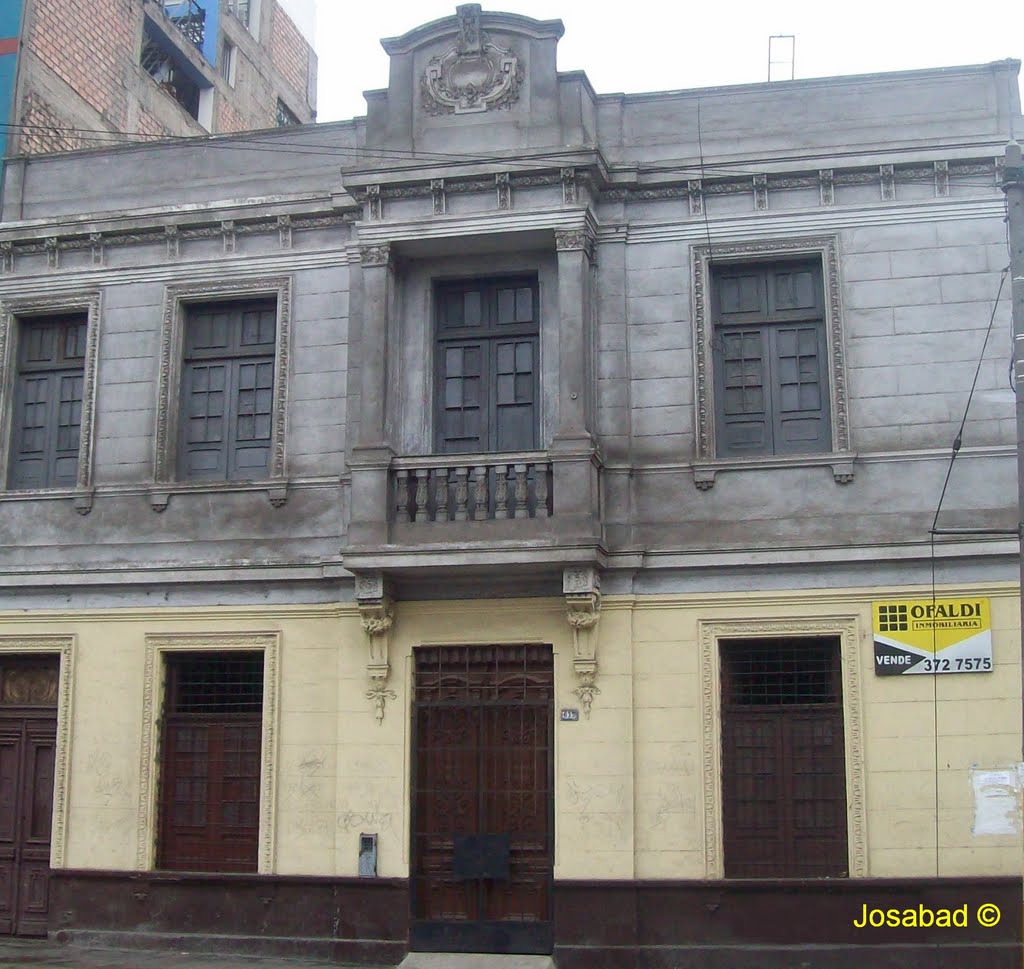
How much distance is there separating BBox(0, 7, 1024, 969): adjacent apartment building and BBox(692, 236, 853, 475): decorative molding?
0.05 m

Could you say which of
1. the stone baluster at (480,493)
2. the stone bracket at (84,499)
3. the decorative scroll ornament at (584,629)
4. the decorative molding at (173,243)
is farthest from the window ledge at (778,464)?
the stone bracket at (84,499)

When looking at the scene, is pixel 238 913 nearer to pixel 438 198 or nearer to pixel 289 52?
pixel 438 198

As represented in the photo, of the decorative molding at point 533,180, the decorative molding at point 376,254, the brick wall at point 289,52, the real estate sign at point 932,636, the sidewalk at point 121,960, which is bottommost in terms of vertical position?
the sidewalk at point 121,960

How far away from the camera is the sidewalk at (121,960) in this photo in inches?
584

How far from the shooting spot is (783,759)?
14812 mm

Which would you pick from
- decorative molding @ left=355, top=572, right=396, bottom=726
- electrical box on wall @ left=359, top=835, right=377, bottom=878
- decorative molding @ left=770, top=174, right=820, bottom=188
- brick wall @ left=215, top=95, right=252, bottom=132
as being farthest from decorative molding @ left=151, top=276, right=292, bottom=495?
brick wall @ left=215, top=95, right=252, bottom=132

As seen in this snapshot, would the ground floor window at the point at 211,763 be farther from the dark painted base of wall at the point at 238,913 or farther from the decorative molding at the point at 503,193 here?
the decorative molding at the point at 503,193

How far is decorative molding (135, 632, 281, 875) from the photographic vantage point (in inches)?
619

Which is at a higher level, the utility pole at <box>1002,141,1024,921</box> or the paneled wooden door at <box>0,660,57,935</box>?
the utility pole at <box>1002,141,1024,921</box>

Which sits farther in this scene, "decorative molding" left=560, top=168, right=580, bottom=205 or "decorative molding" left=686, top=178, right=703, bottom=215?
"decorative molding" left=686, top=178, right=703, bottom=215

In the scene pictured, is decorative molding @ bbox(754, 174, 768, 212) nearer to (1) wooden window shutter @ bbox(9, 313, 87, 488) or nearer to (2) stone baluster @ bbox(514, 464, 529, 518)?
(2) stone baluster @ bbox(514, 464, 529, 518)

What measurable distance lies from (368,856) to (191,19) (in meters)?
20.3

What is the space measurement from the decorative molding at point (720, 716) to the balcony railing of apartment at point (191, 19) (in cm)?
1951

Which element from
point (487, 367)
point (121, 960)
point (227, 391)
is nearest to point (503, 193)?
point (487, 367)
